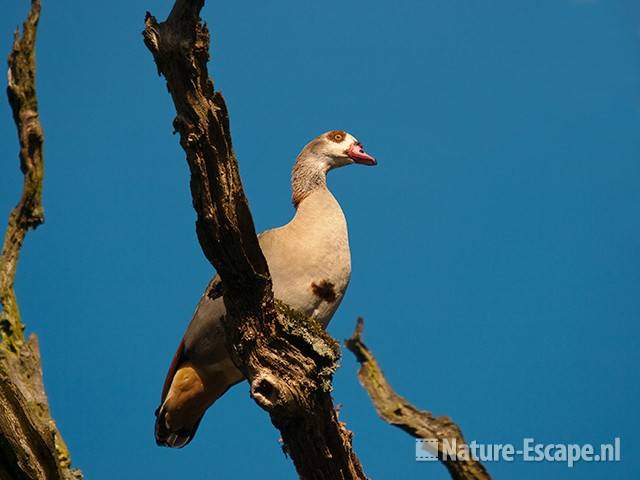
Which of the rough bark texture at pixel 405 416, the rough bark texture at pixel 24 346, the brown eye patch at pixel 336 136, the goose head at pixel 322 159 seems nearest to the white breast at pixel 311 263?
the goose head at pixel 322 159

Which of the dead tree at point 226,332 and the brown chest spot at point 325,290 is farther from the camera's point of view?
the brown chest spot at point 325,290

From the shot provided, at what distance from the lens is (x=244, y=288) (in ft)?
14.4

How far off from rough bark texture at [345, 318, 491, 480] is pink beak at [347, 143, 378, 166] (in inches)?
57.1

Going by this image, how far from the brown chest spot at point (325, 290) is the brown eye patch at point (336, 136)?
200 cm

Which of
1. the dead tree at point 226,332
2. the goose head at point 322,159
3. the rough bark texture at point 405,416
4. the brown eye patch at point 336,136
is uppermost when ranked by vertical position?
the brown eye patch at point 336,136

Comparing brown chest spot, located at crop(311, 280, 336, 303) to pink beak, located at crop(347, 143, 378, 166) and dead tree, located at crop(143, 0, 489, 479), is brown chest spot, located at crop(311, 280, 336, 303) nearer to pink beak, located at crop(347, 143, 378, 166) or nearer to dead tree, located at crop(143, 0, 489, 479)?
dead tree, located at crop(143, 0, 489, 479)

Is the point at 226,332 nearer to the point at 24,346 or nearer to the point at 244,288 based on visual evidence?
the point at 244,288

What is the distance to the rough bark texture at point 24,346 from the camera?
4.78 m

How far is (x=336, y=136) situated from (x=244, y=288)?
3.51 metres

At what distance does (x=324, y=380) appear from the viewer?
4.66 metres

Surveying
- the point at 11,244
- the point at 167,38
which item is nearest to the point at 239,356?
the point at 167,38

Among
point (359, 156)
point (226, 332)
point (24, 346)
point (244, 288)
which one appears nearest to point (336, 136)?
point (359, 156)

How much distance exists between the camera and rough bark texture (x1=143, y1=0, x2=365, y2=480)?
3568 mm

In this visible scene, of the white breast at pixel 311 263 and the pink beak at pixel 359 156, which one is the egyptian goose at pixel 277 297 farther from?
the pink beak at pixel 359 156
